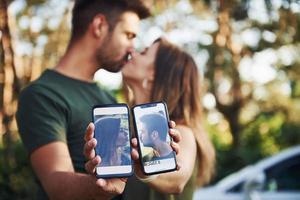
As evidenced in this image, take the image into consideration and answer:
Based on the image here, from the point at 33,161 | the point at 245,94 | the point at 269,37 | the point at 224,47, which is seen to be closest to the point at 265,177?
the point at 33,161

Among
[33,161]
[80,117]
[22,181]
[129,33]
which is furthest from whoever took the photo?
[22,181]

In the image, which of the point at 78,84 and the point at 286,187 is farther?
the point at 286,187

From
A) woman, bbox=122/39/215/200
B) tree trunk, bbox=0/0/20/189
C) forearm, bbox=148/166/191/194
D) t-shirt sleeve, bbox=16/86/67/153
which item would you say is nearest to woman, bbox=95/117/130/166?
forearm, bbox=148/166/191/194

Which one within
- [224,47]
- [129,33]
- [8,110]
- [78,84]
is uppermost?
[129,33]

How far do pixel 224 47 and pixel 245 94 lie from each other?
2236 mm

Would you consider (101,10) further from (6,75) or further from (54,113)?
(6,75)

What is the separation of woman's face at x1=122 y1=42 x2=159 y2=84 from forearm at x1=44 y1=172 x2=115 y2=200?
0.77 metres

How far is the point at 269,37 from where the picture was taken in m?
13.4

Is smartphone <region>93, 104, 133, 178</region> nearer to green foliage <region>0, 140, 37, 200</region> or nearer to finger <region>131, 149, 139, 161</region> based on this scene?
finger <region>131, 149, 139, 161</region>

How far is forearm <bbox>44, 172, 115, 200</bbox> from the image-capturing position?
6.75 feet

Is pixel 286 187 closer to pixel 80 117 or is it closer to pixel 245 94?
pixel 80 117

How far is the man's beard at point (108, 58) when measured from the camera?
297 centimetres

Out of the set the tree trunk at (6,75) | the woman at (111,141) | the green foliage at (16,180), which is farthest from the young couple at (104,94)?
the green foliage at (16,180)

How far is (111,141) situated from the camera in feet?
6.75
